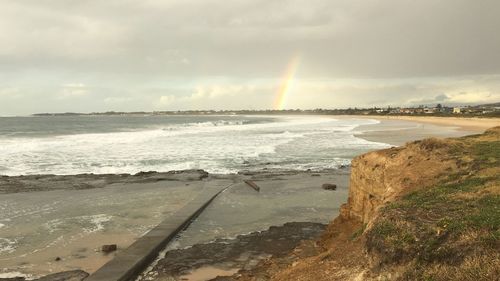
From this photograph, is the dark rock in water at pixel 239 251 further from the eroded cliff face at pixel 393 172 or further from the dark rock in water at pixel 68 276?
the eroded cliff face at pixel 393 172

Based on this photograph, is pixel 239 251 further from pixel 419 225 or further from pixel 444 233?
pixel 444 233

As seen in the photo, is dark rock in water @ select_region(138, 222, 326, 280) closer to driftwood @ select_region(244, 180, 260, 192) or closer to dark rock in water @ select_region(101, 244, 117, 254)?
dark rock in water @ select_region(101, 244, 117, 254)

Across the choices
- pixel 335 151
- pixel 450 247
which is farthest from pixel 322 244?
pixel 335 151

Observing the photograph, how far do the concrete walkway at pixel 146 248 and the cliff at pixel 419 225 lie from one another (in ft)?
8.72

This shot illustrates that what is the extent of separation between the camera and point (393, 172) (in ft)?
35.9

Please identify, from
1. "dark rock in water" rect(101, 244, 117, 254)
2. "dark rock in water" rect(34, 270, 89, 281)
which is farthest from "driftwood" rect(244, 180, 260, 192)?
"dark rock in water" rect(34, 270, 89, 281)

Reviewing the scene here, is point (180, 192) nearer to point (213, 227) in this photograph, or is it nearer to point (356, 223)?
point (213, 227)

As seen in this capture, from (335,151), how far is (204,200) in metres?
19.9

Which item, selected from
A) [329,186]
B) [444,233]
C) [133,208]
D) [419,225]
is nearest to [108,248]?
[133,208]

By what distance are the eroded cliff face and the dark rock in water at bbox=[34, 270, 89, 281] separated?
6.77 m

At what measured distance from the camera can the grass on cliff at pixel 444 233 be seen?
5.39 metres

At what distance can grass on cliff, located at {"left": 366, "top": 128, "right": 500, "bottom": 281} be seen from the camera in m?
5.39

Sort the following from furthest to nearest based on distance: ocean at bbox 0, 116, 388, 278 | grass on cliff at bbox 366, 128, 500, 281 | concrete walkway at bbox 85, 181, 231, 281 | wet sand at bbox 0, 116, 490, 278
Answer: ocean at bbox 0, 116, 388, 278, wet sand at bbox 0, 116, 490, 278, concrete walkway at bbox 85, 181, 231, 281, grass on cliff at bbox 366, 128, 500, 281

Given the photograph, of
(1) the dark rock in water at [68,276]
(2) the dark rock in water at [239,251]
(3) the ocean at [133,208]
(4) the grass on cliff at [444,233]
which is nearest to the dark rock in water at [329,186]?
(3) the ocean at [133,208]
